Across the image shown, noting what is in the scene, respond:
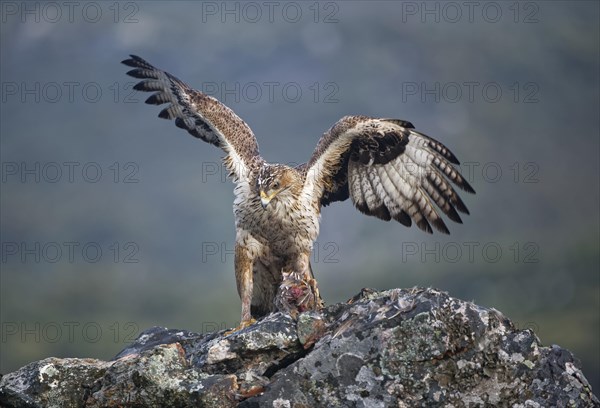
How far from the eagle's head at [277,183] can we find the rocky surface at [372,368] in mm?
2782

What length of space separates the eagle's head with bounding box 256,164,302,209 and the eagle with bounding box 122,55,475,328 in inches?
0.5

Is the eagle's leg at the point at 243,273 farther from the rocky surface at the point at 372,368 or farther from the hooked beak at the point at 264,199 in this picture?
the rocky surface at the point at 372,368

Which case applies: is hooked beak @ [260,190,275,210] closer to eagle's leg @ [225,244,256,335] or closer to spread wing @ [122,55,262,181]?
eagle's leg @ [225,244,256,335]

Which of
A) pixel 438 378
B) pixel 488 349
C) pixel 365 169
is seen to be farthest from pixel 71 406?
pixel 365 169

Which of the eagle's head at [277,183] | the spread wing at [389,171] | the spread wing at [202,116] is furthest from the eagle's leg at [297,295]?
the spread wing at [202,116]

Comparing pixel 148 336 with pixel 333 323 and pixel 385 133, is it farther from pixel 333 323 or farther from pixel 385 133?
pixel 385 133

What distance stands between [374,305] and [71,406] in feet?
10.5

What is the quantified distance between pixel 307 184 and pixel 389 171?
1354mm

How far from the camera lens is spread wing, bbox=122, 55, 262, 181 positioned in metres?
11.6

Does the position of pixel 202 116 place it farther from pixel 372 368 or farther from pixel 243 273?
pixel 372 368

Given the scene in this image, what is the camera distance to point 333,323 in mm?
7871

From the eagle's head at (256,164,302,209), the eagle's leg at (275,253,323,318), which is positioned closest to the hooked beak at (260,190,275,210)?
the eagle's head at (256,164,302,209)

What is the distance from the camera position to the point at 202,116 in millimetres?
12125

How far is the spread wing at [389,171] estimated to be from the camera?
1120 centimetres
